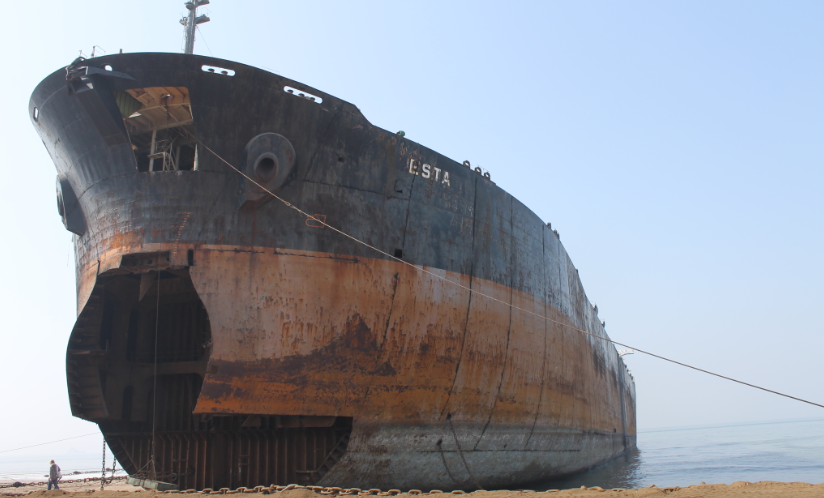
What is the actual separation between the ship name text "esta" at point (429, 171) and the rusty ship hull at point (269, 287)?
1.4 inches

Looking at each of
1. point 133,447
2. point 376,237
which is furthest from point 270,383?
point 133,447

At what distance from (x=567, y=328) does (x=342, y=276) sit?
714 centimetres

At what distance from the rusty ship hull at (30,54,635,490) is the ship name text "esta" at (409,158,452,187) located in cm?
4

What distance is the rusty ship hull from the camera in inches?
298

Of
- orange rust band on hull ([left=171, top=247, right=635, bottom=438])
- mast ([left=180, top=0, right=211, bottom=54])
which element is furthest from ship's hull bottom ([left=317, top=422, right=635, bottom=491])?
mast ([left=180, top=0, right=211, bottom=54])

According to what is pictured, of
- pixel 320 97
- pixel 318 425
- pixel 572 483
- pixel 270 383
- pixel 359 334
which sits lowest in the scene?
pixel 572 483

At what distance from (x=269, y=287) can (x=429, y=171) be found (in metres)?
3.20

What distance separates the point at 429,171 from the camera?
912 cm

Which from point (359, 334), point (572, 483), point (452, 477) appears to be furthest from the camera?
point (572, 483)

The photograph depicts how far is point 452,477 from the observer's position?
8.88 metres

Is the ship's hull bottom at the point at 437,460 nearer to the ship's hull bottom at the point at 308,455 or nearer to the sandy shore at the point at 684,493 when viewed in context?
the ship's hull bottom at the point at 308,455

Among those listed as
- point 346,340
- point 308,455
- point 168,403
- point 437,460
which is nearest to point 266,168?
point 346,340

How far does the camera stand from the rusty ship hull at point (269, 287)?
298 inches

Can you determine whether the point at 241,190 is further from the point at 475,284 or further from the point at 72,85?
the point at 475,284
